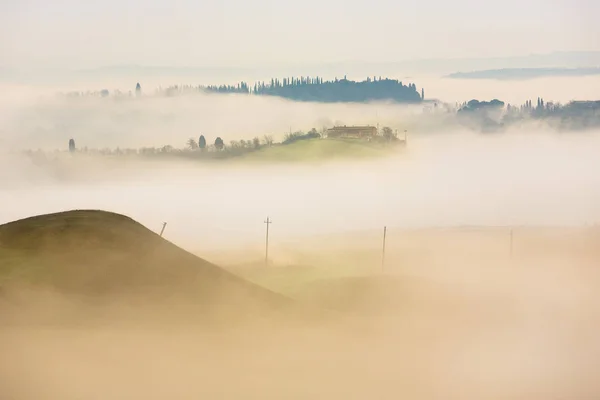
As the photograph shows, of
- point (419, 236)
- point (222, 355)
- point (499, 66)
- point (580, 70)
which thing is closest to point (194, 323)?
point (222, 355)

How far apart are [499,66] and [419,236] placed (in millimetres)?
817

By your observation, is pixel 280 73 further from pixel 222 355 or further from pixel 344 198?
pixel 222 355

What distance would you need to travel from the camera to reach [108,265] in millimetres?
3805

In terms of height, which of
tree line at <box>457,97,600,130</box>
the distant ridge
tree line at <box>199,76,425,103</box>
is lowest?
tree line at <box>457,97,600,130</box>

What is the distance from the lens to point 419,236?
392 cm

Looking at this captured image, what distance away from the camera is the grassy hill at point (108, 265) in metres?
3.73

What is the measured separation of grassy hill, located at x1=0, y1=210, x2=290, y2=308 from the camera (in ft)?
12.3

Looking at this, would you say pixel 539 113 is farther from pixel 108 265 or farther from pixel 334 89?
pixel 108 265

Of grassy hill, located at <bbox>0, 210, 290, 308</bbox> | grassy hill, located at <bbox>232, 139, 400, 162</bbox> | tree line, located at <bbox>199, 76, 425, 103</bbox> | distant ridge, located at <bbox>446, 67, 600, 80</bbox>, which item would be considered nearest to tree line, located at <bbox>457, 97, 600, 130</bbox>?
distant ridge, located at <bbox>446, 67, 600, 80</bbox>

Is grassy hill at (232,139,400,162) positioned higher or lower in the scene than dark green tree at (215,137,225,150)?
lower

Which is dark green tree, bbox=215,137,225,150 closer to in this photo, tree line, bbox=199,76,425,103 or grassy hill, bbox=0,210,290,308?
tree line, bbox=199,76,425,103

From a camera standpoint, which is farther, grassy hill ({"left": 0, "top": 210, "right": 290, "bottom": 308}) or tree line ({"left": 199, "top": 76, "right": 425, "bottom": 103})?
tree line ({"left": 199, "top": 76, "right": 425, "bottom": 103})

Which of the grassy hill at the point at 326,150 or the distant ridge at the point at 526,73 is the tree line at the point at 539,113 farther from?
the grassy hill at the point at 326,150

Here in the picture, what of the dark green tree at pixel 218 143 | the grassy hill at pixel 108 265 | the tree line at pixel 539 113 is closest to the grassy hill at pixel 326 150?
the dark green tree at pixel 218 143
